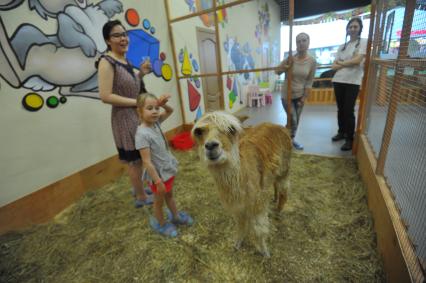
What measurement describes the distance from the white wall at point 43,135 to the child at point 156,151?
1.51 metres

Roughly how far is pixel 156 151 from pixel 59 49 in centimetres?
194

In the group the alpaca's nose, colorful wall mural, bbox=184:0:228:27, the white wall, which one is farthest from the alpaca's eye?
colorful wall mural, bbox=184:0:228:27

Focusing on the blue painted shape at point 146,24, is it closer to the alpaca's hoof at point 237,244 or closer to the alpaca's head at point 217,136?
the alpaca's head at point 217,136

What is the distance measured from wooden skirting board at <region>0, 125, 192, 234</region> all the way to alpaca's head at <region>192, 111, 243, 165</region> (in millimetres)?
2275

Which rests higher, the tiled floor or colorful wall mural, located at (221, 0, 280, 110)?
colorful wall mural, located at (221, 0, 280, 110)

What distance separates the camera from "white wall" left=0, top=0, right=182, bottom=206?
7.02ft

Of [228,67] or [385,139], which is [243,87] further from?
[385,139]

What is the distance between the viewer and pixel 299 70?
3.14 m

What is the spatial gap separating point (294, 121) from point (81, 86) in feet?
10.4

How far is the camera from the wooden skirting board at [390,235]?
106 centimetres

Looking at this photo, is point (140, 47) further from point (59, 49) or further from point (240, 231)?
point (240, 231)

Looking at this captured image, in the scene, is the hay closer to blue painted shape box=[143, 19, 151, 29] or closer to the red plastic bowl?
the red plastic bowl

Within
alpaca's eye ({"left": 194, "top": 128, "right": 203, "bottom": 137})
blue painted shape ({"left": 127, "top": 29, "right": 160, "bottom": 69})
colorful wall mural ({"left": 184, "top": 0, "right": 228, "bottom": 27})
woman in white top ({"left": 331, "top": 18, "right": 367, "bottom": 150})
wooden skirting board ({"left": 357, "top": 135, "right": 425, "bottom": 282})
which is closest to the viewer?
wooden skirting board ({"left": 357, "top": 135, "right": 425, "bottom": 282})

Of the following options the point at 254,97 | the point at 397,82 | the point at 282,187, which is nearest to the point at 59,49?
the point at 282,187
